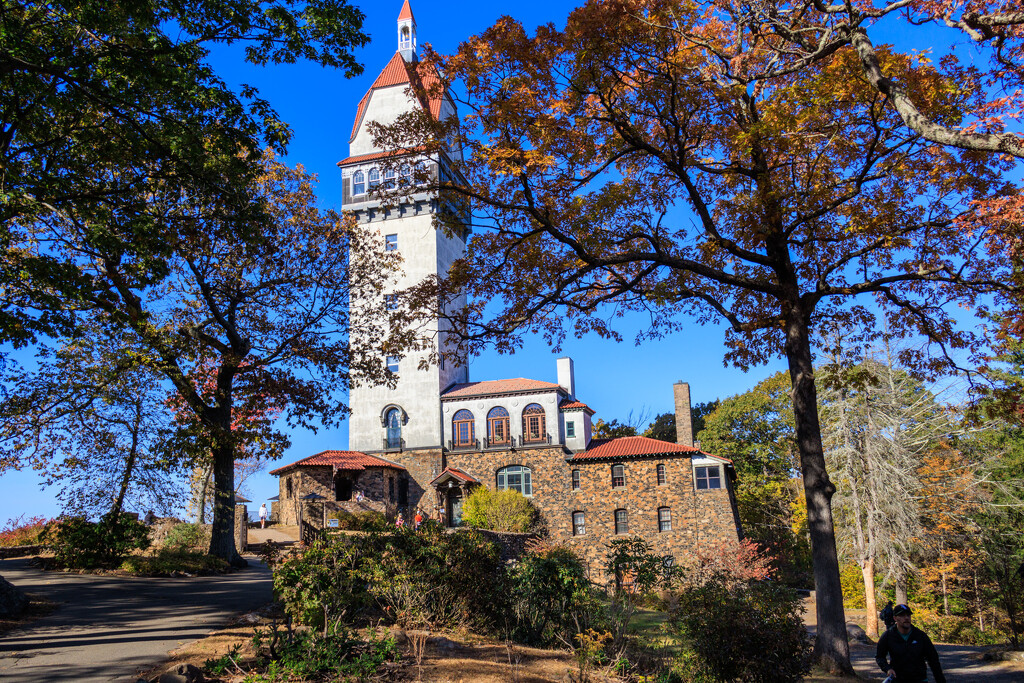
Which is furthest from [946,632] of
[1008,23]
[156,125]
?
[156,125]

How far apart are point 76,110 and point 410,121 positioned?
17.3 feet

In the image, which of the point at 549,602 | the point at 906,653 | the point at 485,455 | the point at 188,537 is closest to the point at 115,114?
the point at 549,602

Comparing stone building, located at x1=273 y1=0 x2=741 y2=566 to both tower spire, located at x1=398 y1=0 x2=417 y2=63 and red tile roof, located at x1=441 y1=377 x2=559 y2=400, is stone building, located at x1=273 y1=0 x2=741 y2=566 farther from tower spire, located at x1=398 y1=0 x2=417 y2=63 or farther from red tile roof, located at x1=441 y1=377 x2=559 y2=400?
tower spire, located at x1=398 y1=0 x2=417 y2=63

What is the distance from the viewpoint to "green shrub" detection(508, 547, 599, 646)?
10289 millimetres

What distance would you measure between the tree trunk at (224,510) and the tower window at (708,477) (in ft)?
74.7

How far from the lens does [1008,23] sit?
768 centimetres

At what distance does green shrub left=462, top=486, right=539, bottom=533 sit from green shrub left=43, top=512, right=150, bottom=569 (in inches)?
705

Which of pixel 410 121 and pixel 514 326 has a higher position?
pixel 410 121

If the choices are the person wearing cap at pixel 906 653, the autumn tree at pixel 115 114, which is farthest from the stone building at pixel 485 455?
the person wearing cap at pixel 906 653

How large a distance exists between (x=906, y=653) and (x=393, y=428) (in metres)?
33.4

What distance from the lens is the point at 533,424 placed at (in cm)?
3694

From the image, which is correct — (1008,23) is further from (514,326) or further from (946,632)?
(946,632)

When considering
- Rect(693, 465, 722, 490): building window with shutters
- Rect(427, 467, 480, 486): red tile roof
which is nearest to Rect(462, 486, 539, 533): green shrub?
Rect(427, 467, 480, 486): red tile roof

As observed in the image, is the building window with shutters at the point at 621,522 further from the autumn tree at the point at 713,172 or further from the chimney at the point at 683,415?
the autumn tree at the point at 713,172
